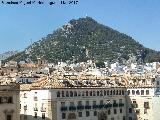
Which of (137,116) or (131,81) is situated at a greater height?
(131,81)

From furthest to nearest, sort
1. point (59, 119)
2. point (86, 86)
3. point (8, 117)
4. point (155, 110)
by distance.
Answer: point (155, 110) < point (86, 86) < point (59, 119) < point (8, 117)

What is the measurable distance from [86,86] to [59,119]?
1082cm

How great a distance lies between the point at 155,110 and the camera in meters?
116

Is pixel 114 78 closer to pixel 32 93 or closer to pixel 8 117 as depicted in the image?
pixel 32 93

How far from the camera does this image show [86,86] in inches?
4205

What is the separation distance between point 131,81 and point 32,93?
26.2 metres

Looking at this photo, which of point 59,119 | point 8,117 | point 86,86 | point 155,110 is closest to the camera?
point 8,117

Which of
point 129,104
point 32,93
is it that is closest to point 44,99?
point 32,93

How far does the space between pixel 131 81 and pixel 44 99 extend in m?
26.4

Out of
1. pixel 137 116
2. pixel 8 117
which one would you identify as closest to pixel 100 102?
pixel 137 116

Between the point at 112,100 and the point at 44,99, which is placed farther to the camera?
the point at 112,100

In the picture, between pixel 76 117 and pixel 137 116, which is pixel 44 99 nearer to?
pixel 76 117

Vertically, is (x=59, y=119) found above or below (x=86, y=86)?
below

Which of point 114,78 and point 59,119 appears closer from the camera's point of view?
point 59,119
